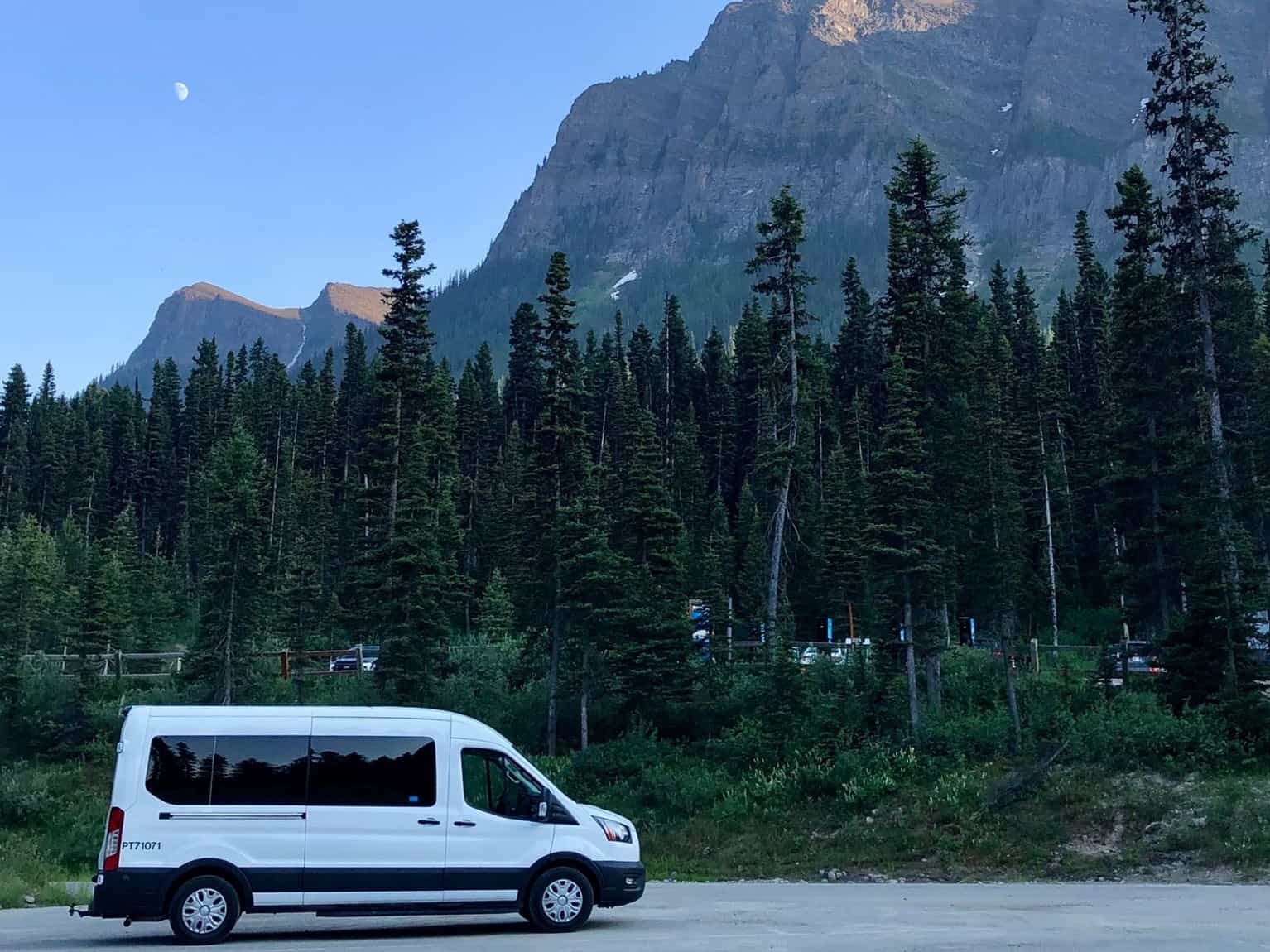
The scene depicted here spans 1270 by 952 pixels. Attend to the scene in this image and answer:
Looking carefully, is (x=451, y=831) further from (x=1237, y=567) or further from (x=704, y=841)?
(x=1237, y=567)

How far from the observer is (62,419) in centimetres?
10844

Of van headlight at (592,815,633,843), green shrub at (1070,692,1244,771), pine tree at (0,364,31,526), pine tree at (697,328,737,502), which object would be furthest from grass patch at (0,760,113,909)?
pine tree at (0,364,31,526)

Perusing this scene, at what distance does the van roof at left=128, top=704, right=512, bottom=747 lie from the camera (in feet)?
44.2

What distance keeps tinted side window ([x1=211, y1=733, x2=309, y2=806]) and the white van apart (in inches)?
0.5

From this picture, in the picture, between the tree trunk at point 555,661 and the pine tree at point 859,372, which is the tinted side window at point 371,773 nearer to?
the tree trunk at point 555,661

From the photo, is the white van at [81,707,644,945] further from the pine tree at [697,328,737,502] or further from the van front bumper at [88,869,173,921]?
the pine tree at [697,328,737,502]

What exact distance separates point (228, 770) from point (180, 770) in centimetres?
52

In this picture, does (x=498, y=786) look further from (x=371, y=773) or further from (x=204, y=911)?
(x=204, y=911)

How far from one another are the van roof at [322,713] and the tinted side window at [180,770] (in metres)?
0.36

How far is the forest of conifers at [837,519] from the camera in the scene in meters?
30.7

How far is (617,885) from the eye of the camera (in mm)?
13625

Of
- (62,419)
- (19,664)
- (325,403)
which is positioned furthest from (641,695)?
(62,419)

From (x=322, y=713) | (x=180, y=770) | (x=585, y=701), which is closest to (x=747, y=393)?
(x=585, y=701)

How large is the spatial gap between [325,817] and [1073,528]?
199ft
